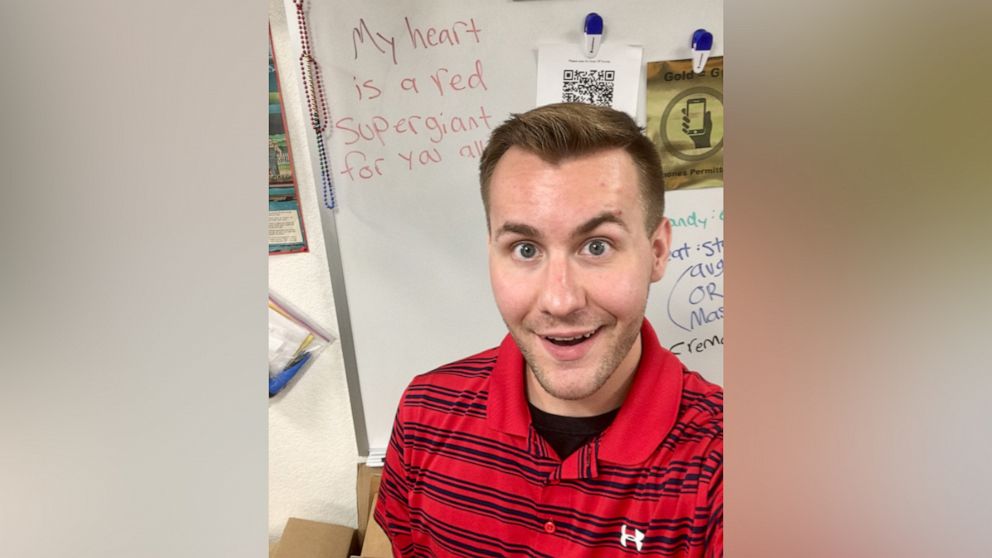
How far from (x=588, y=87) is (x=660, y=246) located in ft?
0.38

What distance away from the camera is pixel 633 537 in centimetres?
44

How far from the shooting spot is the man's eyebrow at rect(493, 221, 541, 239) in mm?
433

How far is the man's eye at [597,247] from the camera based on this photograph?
0.42 m

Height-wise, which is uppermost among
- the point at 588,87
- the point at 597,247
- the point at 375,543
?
the point at 588,87

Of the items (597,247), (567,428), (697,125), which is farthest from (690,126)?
(567,428)

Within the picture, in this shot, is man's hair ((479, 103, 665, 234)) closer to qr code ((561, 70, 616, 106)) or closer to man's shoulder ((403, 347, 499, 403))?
qr code ((561, 70, 616, 106))

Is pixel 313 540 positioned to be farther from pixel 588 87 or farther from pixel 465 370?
pixel 588 87

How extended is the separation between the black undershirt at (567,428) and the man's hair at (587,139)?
129mm
